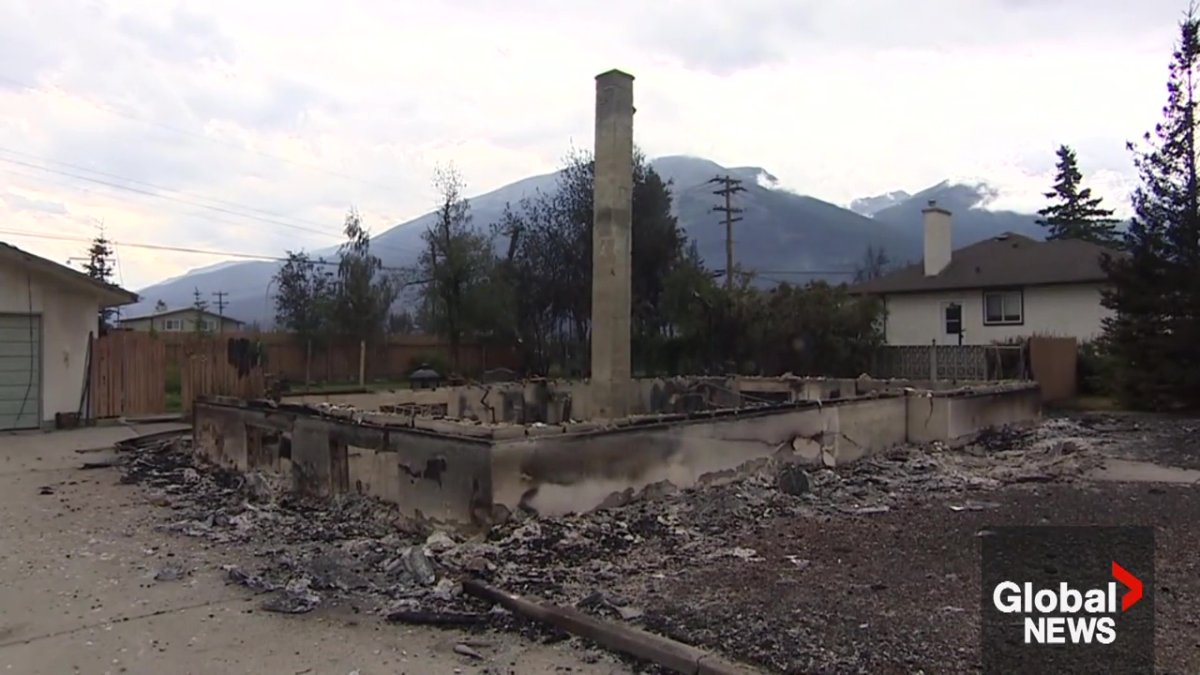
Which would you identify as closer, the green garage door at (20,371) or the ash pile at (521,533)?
the ash pile at (521,533)

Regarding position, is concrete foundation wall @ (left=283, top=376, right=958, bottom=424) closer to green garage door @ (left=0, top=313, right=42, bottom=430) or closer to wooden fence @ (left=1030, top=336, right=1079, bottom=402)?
wooden fence @ (left=1030, top=336, right=1079, bottom=402)

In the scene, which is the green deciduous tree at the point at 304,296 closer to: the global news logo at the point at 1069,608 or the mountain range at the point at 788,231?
the global news logo at the point at 1069,608

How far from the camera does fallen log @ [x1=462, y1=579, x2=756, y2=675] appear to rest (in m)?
3.89

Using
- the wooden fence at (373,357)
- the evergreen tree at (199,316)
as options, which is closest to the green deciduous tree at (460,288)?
the wooden fence at (373,357)

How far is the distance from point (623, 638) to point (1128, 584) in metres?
3.09

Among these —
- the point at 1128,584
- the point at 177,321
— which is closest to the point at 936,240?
the point at 1128,584

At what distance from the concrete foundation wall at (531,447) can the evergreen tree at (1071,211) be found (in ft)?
140

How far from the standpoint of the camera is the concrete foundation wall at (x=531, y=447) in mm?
6562

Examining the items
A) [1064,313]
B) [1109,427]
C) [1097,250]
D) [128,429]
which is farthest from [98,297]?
[1097,250]

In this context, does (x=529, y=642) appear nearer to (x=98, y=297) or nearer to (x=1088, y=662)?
(x=1088, y=662)

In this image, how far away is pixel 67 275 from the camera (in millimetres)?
15469

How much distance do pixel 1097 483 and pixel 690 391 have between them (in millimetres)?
7237

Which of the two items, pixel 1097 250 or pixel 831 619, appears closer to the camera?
pixel 831 619

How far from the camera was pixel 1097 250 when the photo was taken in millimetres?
25406
